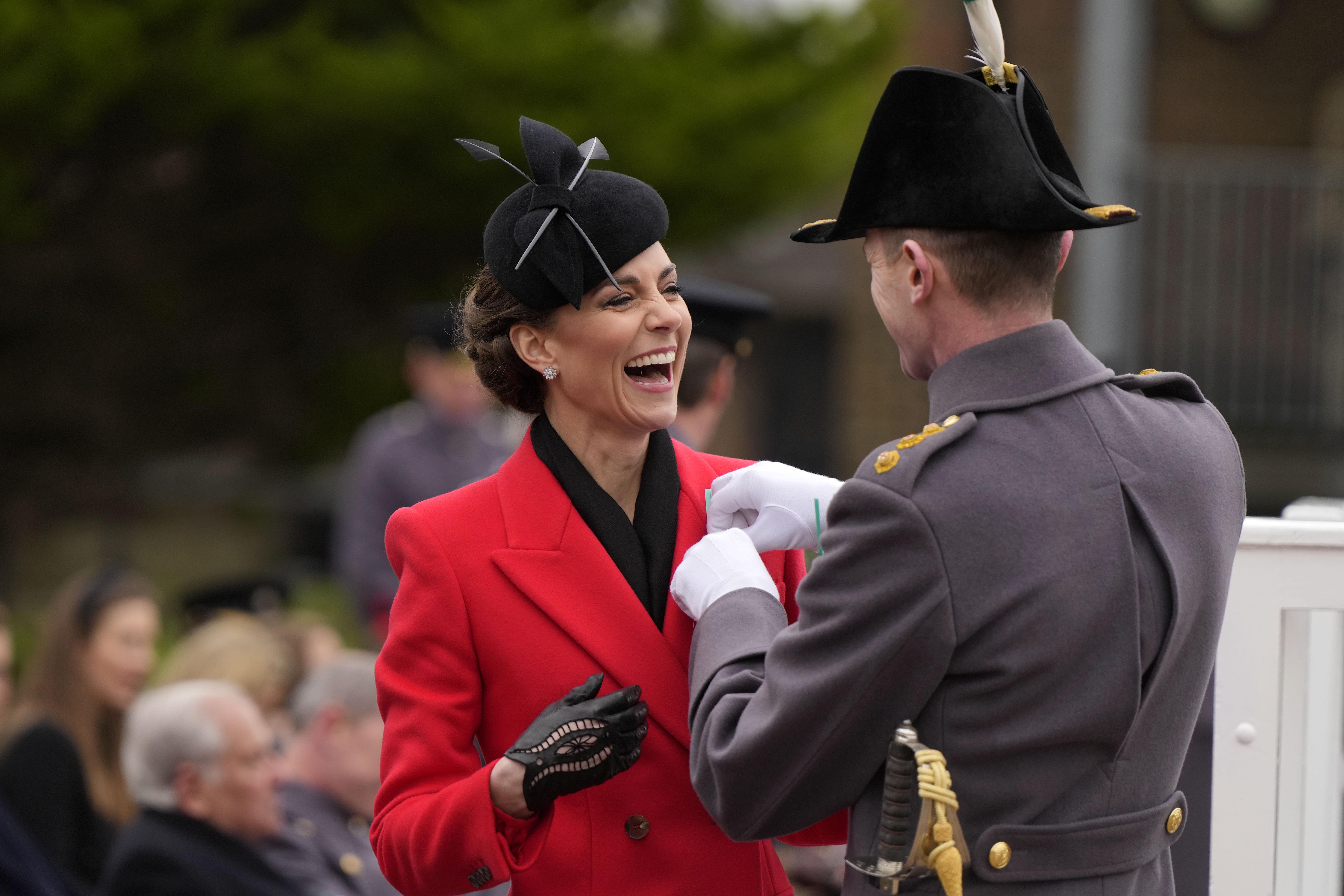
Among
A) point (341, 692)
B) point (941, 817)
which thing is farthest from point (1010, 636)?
point (341, 692)

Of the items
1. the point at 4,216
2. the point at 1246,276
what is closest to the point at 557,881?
the point at 4,216

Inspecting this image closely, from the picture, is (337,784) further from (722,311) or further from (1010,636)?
(1010,636)

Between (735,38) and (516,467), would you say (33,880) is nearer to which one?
(516,467)

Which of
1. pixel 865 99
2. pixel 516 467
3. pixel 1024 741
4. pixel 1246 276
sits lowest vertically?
pixel 1246 276

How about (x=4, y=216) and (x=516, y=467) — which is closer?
(x=516, y=467)

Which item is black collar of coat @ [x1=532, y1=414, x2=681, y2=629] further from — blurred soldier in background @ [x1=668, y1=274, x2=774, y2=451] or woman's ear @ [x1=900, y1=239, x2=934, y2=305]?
blurred soldier in background @ [x1=668, y1=274, x2=774, y2=451]

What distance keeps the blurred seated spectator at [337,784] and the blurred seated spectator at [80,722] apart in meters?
0.74

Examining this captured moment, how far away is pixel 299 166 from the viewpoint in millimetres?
9750

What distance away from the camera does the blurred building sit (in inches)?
348

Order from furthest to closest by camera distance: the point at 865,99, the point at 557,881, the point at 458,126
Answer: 1. the point at 865,99
2. the point at 458,126
3. the point at 557,881

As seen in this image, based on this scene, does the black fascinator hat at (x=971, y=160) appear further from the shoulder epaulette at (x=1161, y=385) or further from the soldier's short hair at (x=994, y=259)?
the shoulder epaulette at (x=1161, y=385)

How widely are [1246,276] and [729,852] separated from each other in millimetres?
8280

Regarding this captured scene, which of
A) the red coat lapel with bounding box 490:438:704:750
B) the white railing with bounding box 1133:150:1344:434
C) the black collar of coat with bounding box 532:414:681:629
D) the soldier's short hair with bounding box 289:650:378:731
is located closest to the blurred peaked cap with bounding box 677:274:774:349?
the soldier's short hair with bounding box 289:650:378:731

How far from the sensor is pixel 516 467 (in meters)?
2.35
